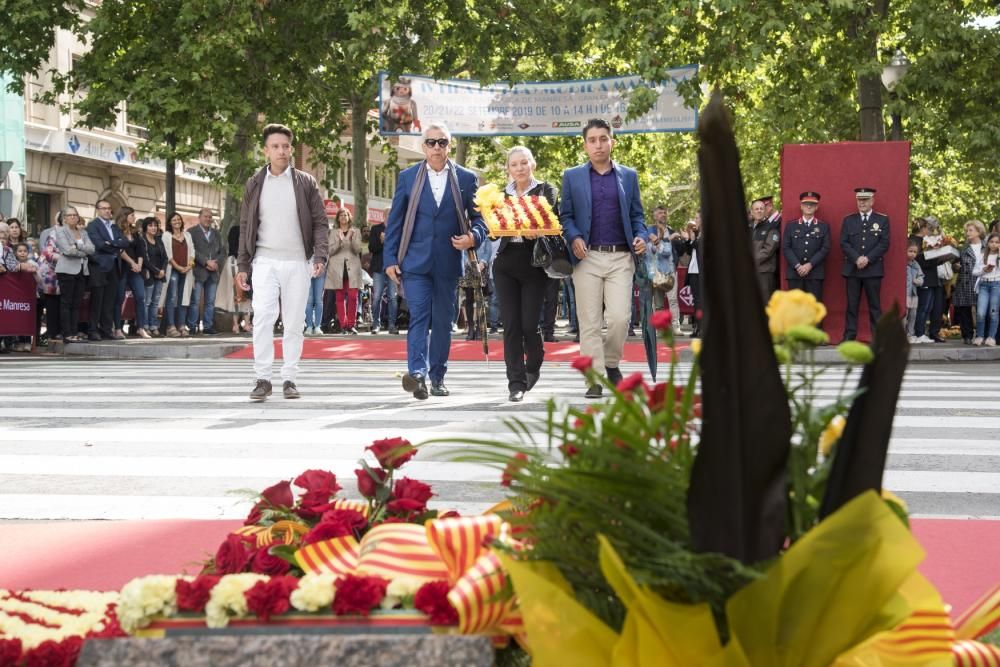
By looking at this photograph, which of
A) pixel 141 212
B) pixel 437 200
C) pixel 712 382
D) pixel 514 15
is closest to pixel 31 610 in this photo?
pixel 712 382

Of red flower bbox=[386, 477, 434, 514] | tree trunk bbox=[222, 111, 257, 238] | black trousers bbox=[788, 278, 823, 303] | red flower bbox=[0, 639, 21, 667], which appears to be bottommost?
red flower bbox=[0, 639, 21, 667]

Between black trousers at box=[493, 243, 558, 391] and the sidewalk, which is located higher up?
black trousers at box=[493, 243, 558, 391]

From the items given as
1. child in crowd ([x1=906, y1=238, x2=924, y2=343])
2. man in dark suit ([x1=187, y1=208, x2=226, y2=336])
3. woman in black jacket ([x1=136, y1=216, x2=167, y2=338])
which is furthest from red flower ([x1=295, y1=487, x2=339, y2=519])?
man in dark suit ([x1=187, y1=208, x2=226, y2=336])

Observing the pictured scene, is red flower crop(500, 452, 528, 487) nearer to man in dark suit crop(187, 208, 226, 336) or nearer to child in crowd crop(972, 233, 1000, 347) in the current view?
child in crowd crop(972, 233, 1000, 347)

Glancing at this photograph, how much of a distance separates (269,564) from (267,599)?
23.7 inches

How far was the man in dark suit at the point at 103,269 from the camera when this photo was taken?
1947cm

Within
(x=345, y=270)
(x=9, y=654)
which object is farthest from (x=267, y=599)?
(x=345, y=270)

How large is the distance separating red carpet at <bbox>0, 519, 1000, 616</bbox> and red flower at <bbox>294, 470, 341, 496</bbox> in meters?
0.41

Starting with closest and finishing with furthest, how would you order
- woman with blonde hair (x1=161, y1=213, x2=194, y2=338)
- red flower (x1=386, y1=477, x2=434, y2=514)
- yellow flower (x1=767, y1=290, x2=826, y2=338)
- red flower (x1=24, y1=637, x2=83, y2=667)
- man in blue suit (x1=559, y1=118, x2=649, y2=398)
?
yellow flower (x1=767, y1=290, x2=826, y2=338) < red flower (x1=24, y1=637, x2=83, y2=667) < red flower (x1=386, y1=477, x2=434, y2=514) < man in blue suit (x1=559, y1=118, x2=649, y2=398) < woman with blonde hair (x1=161, y1=213, x2=194, y2=338)

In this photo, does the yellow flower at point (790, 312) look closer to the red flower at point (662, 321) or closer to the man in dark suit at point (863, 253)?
the red flower at point (662, 321)

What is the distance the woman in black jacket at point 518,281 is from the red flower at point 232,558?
7.31m

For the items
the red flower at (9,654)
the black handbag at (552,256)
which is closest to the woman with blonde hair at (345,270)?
the black handbag at (552,256)

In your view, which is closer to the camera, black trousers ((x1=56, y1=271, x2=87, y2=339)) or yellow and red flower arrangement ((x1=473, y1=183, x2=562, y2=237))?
yellow and red flower arrangement ((x1=473, y1=183, x2=562, y2=237))

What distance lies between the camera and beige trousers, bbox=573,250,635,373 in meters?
10.2
